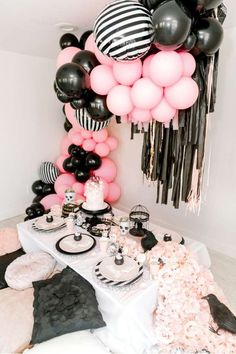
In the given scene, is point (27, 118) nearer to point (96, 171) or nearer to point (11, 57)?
point (11, 57)

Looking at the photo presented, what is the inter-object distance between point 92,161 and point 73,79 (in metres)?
1.63

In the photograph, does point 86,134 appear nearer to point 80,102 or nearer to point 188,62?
point 80,102

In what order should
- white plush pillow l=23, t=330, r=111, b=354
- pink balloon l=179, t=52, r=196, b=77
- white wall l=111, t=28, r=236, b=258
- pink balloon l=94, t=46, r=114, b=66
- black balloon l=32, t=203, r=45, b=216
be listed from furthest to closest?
black balloon l=32, t=203, r=45, b=216, white wall l=111, t=28, r=236, b=258, pink balloon l=94, t=46, r=114, b=66, pink balloon l=179, t=52, r=196, b=77, white plush pillow l=23, t=330, r=111, b=354

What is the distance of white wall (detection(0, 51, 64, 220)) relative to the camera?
3369mm

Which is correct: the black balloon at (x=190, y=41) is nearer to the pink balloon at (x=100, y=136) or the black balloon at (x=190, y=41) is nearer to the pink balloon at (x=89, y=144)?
the pink balloon at (x=100, y=136)

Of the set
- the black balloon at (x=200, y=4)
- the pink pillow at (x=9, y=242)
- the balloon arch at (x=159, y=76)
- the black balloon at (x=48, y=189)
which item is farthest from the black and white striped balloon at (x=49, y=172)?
the black balloon at (x=200, y=4)

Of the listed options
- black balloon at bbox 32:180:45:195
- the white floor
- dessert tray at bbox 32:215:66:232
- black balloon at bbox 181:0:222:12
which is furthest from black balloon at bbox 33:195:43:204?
black balloon at bbox 181:0:222:12

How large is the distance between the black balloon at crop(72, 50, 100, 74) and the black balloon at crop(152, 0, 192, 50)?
2.07 ft

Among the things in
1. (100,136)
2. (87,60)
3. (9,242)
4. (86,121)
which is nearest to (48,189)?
(100,136)

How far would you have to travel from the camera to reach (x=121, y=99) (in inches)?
64.7

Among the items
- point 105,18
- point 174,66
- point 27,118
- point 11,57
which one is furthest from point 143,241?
point 11,57

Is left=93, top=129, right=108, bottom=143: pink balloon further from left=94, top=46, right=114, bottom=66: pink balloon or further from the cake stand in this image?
left=94, top=46, right=114, bottom=66: pink balloon

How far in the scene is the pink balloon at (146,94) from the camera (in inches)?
59.5

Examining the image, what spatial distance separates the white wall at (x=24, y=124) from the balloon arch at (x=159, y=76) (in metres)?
1.47
